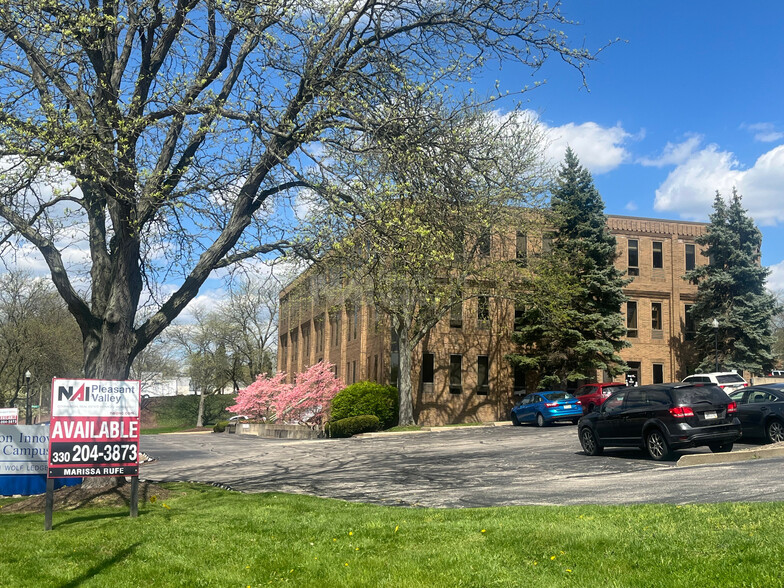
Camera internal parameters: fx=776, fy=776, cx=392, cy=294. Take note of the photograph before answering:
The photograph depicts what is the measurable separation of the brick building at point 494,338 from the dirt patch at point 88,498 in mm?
22159

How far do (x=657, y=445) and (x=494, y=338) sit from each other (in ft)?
86.6

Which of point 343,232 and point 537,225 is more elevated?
point 537,225

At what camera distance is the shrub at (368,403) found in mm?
38906

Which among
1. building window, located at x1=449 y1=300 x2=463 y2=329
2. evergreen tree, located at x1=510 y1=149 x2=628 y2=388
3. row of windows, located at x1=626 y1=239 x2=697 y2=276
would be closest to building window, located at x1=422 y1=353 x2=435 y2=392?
Result: building window, located at x1=449 y1=300 x2=463 y2=329

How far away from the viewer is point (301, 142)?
13.3m

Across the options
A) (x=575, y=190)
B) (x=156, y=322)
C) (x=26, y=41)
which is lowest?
(x=156, y=322)

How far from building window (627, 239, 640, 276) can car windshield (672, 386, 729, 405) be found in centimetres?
3228

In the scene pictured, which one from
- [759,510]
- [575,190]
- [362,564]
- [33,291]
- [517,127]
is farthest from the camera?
[33,291]

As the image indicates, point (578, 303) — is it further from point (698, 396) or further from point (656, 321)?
point (698, 396)

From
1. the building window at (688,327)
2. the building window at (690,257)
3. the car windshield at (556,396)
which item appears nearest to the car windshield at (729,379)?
the car windshield at (556,396)

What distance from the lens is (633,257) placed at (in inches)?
1944

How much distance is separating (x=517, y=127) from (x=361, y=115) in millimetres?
22509

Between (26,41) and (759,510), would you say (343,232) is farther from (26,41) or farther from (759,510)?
(759,510)

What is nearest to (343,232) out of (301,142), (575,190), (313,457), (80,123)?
(301,142)
